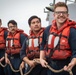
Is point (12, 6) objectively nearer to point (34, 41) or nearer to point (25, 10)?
point (25, 10)

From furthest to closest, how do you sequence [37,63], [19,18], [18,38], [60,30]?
[19,18]
[18,38]
[37,63]
[60,30]

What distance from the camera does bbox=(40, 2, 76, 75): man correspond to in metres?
3.38

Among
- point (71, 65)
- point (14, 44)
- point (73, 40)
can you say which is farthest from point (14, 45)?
point (71, 65)

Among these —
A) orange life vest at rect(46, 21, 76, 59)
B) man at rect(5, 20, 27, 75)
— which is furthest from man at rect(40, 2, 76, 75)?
man at rect(5, 20, 27, 75)

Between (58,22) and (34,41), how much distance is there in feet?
3.90

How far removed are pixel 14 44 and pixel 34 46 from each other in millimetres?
1245

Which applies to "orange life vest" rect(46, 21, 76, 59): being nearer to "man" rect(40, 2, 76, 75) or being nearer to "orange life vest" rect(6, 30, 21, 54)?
"man" rect(40, 2, 76, 75)

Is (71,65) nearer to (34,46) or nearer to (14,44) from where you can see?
(34,46)

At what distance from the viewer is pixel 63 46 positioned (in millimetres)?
3408

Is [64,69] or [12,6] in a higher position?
[12,6]

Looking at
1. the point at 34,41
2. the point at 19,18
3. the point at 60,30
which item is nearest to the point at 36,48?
the point at 34,41

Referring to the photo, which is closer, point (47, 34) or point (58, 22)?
point (58, 22)

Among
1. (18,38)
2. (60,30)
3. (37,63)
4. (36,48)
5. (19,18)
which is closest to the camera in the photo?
(60,30)

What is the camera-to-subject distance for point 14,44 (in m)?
5.73
